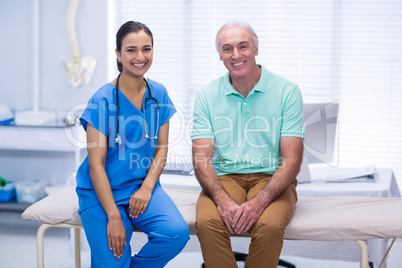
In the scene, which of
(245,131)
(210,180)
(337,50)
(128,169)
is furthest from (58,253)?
(337,50)

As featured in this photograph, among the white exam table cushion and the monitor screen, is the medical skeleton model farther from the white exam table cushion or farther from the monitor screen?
the monitor screen

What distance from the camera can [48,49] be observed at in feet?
12.5

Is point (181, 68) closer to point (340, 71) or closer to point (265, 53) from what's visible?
point (265, 53)

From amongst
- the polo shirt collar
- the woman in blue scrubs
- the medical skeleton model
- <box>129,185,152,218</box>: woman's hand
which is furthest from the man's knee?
the medical skeleton model

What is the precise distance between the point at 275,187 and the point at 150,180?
0.45m

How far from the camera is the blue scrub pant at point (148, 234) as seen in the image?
5.91 feet

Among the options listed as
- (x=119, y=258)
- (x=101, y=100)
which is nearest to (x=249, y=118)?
(x=101, y=100)

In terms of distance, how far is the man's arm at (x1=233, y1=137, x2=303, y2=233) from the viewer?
181 centimetres

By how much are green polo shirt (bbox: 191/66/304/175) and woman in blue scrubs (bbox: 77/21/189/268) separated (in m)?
0.18

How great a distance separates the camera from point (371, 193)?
2.40 metres

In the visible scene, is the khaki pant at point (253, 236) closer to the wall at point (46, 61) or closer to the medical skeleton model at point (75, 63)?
the medical skeleton model at point (75, 63)

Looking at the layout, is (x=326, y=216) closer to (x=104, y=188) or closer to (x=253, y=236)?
(x=253, y=236)

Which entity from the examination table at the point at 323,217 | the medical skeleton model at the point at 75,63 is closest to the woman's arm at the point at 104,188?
the examination table at the point at 323,217

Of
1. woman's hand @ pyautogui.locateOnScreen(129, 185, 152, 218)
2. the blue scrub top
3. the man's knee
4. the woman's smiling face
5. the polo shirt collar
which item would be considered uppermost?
the woman's smiling face
